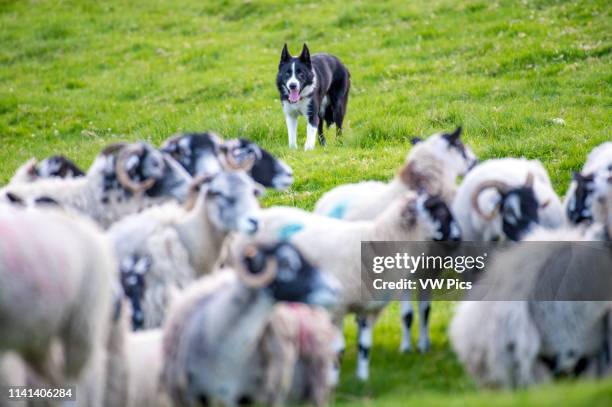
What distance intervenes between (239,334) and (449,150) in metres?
4.11

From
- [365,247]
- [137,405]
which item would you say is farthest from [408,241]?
[137,405]

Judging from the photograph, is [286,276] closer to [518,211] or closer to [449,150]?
[518,211]

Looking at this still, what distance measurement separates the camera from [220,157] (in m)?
9.29

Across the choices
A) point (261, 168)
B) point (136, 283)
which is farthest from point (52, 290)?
point (261, 168)

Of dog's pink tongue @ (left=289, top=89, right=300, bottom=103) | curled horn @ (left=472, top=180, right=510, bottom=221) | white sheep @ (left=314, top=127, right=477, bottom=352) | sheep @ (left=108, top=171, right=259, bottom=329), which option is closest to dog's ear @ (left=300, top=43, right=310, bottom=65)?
dog's pink tongue @ (left=289, top=89, right=300, bottom=103)

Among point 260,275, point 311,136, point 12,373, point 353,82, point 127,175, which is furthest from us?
point 353,82

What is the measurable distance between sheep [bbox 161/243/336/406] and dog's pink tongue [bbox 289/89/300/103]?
9.92m

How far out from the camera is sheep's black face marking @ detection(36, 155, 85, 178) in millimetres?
9938

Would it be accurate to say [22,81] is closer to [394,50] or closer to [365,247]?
[394,50]

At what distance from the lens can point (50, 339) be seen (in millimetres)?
5188

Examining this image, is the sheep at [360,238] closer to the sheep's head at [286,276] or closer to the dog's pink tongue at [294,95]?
the sheep's head at [286,276]

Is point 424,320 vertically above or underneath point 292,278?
underneath

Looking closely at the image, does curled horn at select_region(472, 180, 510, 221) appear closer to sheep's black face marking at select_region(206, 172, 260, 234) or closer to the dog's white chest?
sheep's black face marking at select_region(206, 172, 260, 234)

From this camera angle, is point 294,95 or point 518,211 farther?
point 294,95
